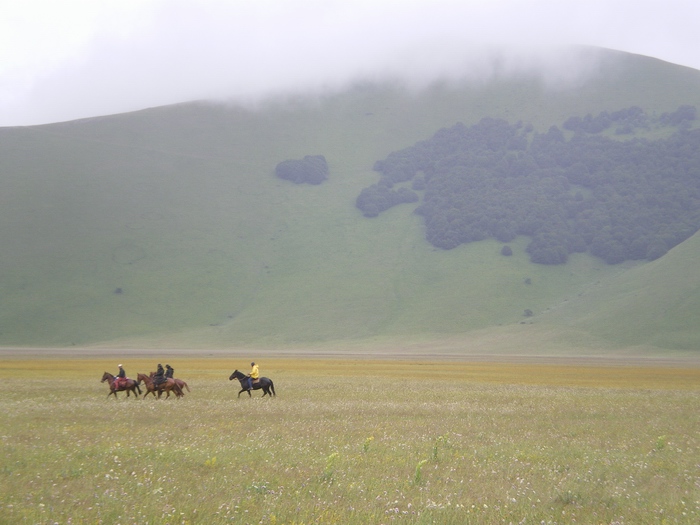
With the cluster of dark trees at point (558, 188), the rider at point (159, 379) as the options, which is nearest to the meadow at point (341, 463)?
the rider at point (159, 379)

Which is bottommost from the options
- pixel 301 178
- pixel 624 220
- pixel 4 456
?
pixel 4 456

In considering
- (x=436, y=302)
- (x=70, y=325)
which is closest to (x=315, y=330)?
(x=436, y=302)

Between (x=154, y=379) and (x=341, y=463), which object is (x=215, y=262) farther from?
(x=341, y=463)

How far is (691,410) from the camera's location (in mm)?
27344

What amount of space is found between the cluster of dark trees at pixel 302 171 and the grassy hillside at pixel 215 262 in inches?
121

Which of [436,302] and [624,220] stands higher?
[624,220]

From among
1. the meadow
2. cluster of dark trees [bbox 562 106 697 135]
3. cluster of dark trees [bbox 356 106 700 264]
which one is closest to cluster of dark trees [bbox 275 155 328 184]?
cluster of dark trees [bbox 356 106 700 264]

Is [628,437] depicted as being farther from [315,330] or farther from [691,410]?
[315,330]

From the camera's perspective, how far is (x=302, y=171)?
18175 cm

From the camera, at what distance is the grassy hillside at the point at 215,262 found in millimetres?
120562

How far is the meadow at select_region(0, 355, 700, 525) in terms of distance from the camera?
34.6ft

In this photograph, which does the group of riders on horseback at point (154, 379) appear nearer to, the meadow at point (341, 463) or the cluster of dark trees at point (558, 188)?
the meadow at point (341, 463)

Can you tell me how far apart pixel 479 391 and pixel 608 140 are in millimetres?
171180

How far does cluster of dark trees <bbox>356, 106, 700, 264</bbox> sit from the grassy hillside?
657 cm
